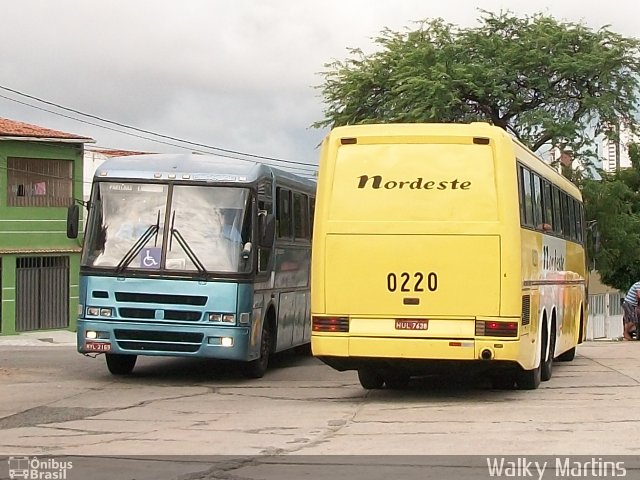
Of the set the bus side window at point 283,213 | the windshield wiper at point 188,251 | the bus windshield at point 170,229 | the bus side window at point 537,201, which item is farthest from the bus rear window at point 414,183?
the bus side window at point 283,213

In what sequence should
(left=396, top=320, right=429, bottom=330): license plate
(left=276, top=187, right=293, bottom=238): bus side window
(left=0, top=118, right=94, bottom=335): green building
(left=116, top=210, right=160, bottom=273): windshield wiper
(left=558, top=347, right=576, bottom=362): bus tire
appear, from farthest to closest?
(left=0, top=118, right=94, bottom=335): green building
(left=558, top=347, right=576, bottom=362): bus tire
(left=276, top=187, right=293, bottom=238): bus side window
(left=116, top=210, right=160, bottom=273): windshield wiper
(left=396, top=320, right=429, bottom=330): license plate

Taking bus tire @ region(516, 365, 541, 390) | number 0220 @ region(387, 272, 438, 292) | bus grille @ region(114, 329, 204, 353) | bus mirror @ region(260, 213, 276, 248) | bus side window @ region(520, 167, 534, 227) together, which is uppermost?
bus side window @ region(520, 167, 534, 227)

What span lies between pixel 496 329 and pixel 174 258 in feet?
16.3

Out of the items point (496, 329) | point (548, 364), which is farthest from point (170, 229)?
point (548, 364)

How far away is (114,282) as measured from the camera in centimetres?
1625

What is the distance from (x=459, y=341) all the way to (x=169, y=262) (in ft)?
15.3

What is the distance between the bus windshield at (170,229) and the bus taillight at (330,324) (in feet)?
8.67

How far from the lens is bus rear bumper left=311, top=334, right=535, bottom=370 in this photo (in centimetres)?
1337

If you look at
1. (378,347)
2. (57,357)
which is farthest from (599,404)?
(57,357)

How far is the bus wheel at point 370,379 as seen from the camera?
50.9 ft

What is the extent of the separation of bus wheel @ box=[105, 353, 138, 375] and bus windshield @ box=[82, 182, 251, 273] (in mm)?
2112

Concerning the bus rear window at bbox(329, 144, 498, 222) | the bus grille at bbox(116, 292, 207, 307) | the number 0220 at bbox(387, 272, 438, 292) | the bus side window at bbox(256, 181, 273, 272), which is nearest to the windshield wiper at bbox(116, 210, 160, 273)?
the bus grille at bbox(116, 292, 207, 307)

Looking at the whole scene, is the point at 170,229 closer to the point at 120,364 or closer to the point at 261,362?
the point at 261,362

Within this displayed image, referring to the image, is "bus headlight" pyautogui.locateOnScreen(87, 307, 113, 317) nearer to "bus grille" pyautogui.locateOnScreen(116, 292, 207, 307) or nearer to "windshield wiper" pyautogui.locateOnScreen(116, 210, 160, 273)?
"bus grille" pyautogui.locateOnScreen(116, 292, 207, 307)
